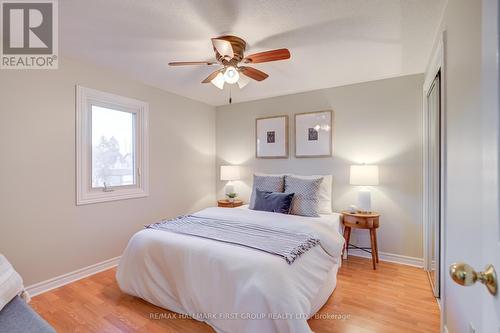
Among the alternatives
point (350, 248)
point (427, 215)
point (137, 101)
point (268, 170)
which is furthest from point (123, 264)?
point (427, 215)

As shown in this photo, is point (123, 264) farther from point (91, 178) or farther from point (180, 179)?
point (180, 179)

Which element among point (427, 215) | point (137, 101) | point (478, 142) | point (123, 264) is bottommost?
point (123, 264)

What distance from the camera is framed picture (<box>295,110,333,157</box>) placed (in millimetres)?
3484

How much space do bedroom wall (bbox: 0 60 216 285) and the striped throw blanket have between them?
997 mm

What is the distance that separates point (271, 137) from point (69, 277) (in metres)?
3.06

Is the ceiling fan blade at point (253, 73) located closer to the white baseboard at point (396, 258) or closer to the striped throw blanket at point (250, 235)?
the striped throw blanket at point (250, 235)

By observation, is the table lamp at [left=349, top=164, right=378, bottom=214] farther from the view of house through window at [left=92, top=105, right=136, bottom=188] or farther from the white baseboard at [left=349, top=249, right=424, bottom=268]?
the view of house through window at [left=92, top=105, right=136, bottom=188]

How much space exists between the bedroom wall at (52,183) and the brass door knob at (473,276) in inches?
121

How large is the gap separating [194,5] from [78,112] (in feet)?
5.85

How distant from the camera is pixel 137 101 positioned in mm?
3211

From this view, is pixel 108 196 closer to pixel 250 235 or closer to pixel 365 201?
pixel 250 235

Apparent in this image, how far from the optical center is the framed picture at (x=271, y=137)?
3.82 metres

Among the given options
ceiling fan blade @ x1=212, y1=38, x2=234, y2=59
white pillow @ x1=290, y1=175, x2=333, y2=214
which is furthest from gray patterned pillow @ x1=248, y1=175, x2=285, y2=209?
ceiling fan blade @ x1=212, y1=38, x2=234, y2=59

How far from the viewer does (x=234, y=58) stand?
216 centimetres
